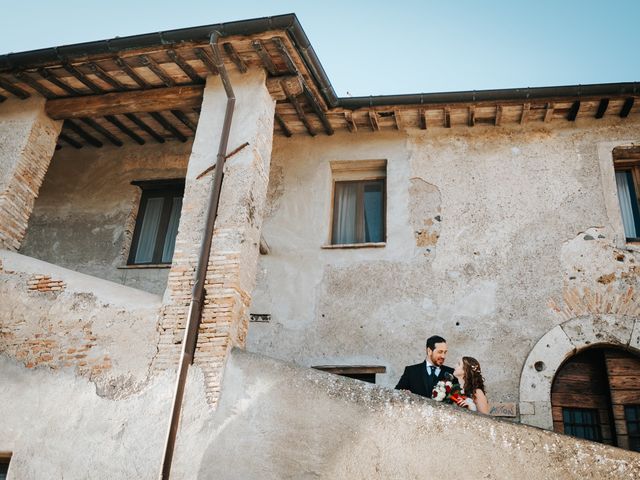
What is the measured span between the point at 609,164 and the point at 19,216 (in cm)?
728

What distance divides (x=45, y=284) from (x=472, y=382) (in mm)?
4324

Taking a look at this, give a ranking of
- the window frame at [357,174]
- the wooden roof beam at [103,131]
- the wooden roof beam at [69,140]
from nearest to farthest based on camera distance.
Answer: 1. the window frame at [357,174]
2. the wooden roof beam at [103,131]
3. the wooden roof beam at [69,140]

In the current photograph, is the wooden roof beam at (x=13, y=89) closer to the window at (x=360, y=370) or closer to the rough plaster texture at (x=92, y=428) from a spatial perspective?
the rough plaster texture at (x=92, y=428)

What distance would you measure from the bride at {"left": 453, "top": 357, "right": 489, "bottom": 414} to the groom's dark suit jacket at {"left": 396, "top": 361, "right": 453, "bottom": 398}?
7.3 inches

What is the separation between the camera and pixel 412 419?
16.8ft

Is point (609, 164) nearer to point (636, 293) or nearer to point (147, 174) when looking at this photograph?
point (636, 293)

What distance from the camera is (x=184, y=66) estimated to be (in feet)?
24.7

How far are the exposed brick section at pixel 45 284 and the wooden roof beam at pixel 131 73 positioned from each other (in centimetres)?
258

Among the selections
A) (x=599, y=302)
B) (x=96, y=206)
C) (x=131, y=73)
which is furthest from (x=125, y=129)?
(x=599, y=302)

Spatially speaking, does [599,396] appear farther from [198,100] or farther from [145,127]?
[145,127]

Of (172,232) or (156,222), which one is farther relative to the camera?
(156,222)

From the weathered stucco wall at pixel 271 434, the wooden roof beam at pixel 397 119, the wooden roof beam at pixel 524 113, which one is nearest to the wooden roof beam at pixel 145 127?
the wooden roof beam at pixel 397 119

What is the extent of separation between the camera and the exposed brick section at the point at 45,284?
660 centimetres

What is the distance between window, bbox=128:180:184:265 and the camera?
945 cm
